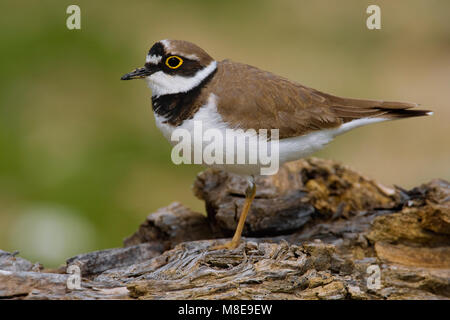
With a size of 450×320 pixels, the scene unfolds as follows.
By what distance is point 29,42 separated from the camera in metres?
10.4

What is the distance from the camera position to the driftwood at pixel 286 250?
450 cm

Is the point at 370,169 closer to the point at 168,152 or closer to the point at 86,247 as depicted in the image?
the point at 168,152

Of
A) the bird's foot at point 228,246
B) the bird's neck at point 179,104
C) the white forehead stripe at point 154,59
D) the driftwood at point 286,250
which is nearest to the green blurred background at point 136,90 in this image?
the driftwood at point 286,250

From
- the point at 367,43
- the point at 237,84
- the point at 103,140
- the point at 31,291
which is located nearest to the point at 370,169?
the point at 367,43

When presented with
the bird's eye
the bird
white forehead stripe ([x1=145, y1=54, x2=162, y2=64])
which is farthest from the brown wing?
white forehead stripe ([x1=145, y1=54, x2=162, y2=64])

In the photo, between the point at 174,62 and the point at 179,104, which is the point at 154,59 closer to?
the point at 174,62

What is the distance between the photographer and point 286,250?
16.1 feet

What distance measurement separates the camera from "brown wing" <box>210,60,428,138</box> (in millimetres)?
5145

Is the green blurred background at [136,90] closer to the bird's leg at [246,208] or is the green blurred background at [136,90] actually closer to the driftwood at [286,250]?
the driftwood at [286,250]

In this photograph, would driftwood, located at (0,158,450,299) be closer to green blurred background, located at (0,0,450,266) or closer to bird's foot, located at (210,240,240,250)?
bird's foot, located at (210,240,240,250)

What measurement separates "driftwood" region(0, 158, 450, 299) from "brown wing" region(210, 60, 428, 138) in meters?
0.83

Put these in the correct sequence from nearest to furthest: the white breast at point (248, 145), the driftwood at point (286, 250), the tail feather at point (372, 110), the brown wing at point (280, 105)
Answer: the driftwood at point (286, 250), the white breast at point (248, 145), the brown wing at point (280, 105), the tail feather at point (372, 110)

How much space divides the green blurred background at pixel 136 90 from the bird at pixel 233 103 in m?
3.39

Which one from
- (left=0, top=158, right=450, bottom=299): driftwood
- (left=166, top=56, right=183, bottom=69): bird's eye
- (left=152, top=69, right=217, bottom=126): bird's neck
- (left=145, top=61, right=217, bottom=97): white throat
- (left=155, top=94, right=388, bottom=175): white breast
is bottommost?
(left=0, top=158, right=450, bottom=299): driftwood
